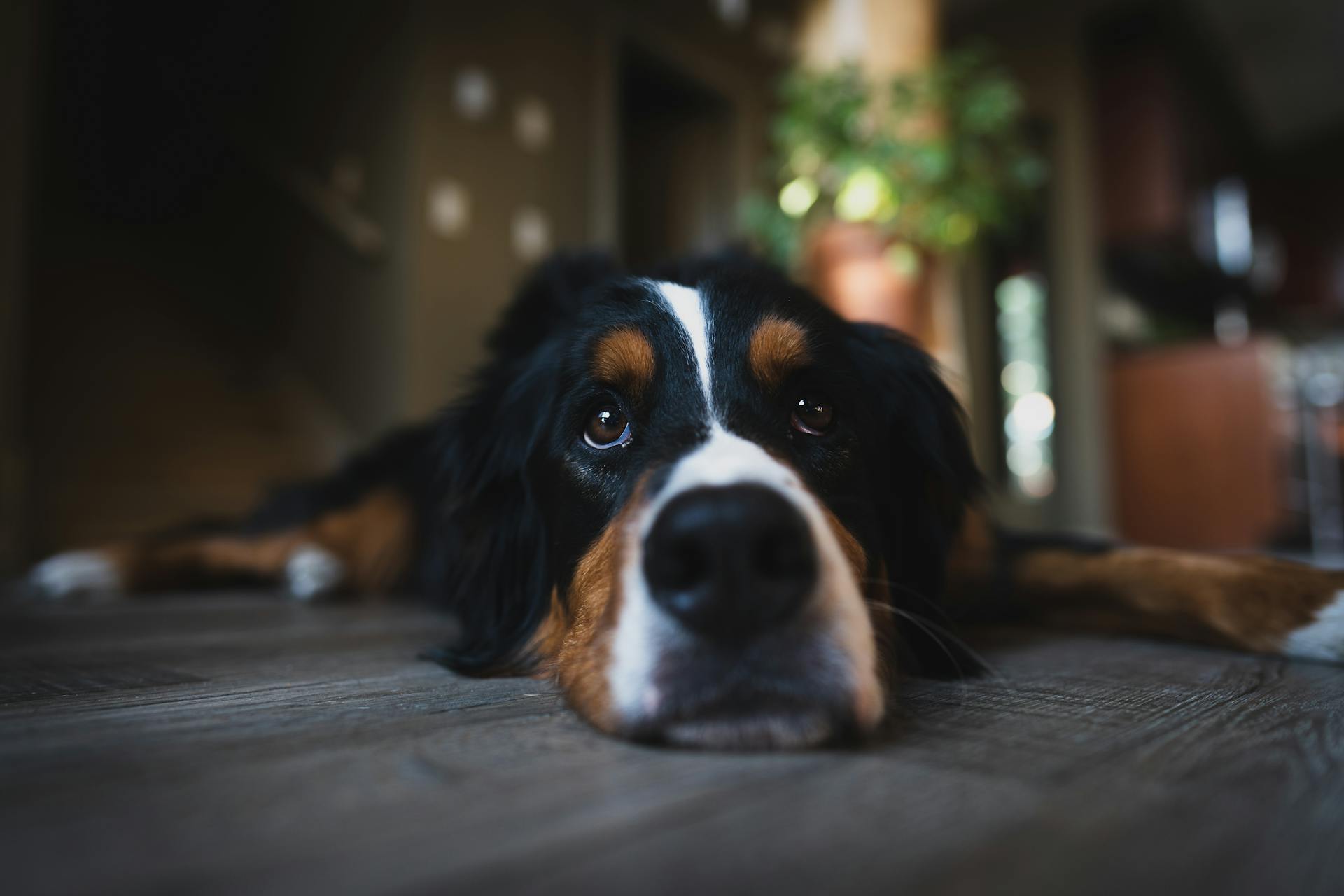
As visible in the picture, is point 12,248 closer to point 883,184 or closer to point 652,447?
point 652,447

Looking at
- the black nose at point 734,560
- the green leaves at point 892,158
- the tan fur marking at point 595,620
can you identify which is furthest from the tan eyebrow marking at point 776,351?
the green leaves at point 892,158

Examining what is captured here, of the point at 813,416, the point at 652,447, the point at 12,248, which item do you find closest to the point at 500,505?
the point at 652,447

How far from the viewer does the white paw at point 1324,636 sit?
4.51 ft

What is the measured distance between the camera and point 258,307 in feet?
22.5

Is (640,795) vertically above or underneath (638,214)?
underneath

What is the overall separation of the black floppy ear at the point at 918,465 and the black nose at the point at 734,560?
0.62 m

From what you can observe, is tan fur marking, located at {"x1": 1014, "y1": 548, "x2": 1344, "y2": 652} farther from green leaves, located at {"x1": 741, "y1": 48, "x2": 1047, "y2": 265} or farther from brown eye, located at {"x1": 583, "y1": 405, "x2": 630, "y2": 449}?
green leaves, located at {"x1": 741, "y1": 48, "x2": 1047, "y2": 265}

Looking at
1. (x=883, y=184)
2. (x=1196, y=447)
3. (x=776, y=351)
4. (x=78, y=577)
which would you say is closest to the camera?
(x=776, y=351)

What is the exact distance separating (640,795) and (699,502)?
0.98 feet

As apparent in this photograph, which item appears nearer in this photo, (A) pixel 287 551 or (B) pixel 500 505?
(B) pixel 500 505

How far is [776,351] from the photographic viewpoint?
1.31m

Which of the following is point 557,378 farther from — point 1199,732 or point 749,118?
point 749,118

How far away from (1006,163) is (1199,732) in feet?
16.7

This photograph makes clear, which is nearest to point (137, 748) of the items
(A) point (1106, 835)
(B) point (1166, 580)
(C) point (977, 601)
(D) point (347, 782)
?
(D) point (347, 782)
